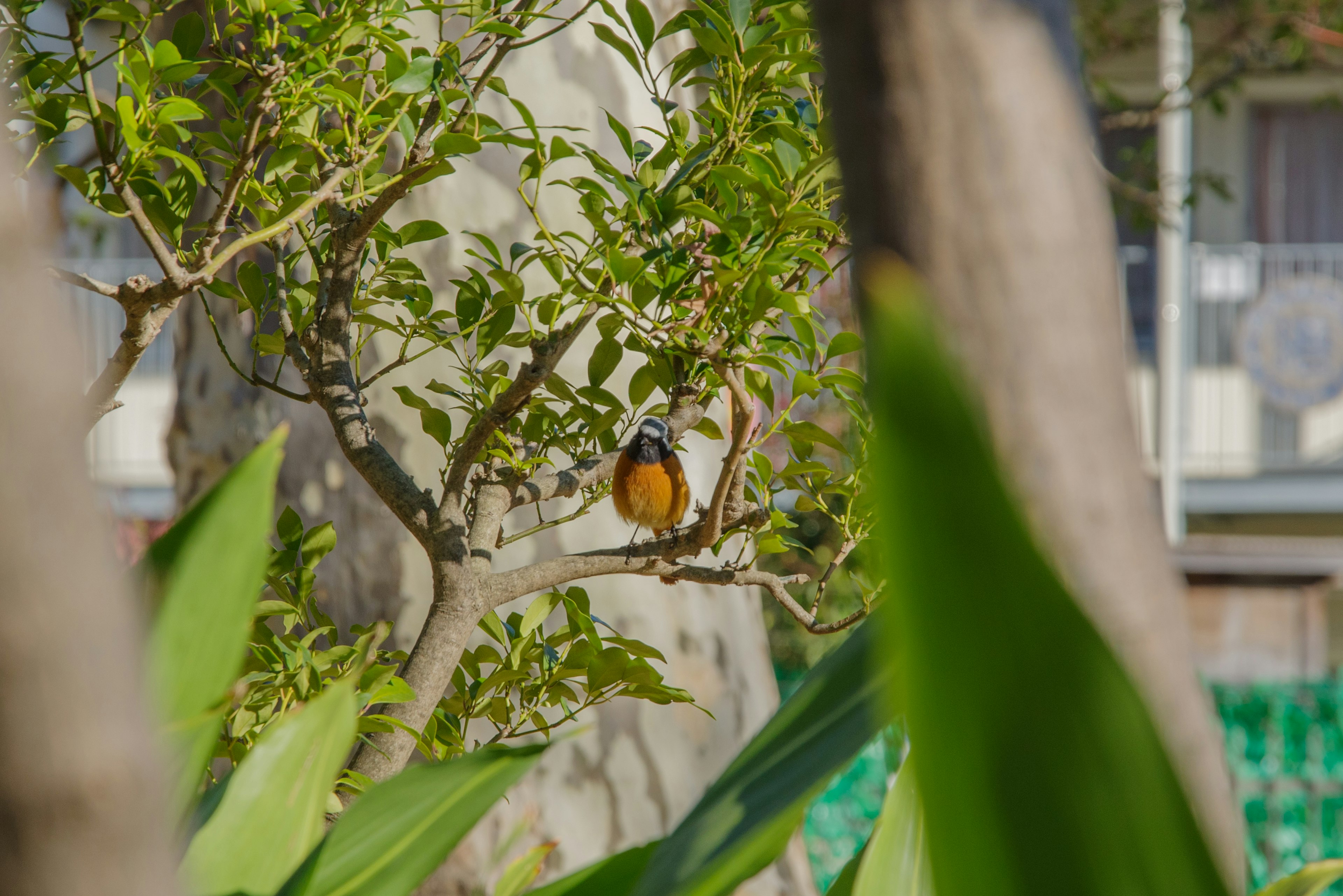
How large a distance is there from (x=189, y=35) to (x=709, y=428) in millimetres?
671

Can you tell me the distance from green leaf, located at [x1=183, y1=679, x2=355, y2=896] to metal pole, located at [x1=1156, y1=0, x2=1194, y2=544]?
22.1 ft

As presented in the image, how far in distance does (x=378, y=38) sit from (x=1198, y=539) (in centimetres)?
781

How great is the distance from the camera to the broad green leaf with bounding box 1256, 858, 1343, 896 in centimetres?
60

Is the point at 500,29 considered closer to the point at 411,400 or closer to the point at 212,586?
the point at 411,400

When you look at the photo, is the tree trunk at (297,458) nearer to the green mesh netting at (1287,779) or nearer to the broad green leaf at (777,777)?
the broad green leaf at (777,777)

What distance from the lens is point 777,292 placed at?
0.96 meters

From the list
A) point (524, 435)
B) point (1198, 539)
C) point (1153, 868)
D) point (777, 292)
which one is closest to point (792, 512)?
point (524, 435)

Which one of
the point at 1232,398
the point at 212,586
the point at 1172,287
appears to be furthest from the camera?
the point at 1232,398

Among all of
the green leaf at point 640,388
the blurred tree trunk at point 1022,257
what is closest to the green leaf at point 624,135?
the green leaf at point 640,388

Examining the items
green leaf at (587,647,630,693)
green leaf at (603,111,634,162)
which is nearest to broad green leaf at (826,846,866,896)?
green leaf at (587,647,630,693)

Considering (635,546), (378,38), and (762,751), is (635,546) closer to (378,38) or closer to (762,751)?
(378,38)

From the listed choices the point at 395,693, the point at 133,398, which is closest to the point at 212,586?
the point at 395,693

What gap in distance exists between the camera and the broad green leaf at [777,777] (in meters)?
0.42

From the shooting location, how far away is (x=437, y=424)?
1.17m
